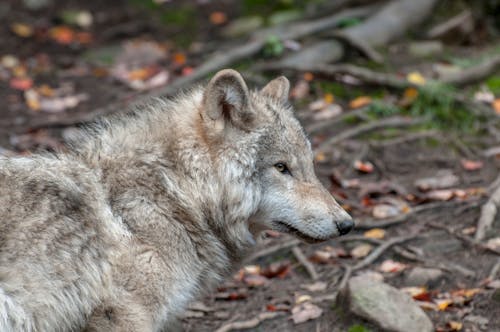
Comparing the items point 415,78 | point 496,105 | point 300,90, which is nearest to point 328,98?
point 300,90

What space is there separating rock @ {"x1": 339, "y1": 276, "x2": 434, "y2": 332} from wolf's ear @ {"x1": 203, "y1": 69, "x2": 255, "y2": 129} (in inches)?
60.1

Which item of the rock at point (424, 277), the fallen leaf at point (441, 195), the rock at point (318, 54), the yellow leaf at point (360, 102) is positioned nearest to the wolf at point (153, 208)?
the rock at point (424, 277)

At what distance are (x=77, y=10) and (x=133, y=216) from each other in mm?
9027

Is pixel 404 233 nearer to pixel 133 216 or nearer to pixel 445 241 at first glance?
pixel 445 241

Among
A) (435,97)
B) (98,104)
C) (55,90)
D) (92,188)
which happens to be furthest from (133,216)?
(55,90)

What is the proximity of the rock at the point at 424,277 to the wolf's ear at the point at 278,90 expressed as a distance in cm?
187

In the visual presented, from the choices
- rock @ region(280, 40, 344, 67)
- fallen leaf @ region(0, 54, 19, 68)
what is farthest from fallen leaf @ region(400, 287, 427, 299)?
fallen leaf @ region(0, 54, 19, 68)

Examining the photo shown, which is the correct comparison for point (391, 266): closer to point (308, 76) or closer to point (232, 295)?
point (232, 295)

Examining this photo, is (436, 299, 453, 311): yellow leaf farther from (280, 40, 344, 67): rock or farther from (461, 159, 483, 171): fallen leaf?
(280, 40, 344, 67): rock

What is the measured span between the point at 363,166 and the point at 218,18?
5120mm

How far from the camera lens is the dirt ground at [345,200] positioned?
6203 millimetres

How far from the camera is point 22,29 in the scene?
41.5 ft

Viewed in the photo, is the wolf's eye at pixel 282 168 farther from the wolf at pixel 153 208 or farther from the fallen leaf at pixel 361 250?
the fallen leaf at pixel 361 250

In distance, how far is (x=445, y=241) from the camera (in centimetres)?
689
